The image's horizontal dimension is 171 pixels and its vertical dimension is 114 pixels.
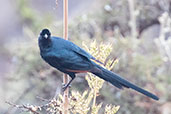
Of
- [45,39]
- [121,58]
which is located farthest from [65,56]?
[121,58]

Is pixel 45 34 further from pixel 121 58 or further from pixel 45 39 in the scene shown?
pixel 121 58

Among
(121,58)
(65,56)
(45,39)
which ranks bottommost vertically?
(121,58)

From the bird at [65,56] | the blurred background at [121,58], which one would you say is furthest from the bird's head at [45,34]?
the blurred background at [121,58]

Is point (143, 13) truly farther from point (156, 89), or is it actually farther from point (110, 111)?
point (110, 111)

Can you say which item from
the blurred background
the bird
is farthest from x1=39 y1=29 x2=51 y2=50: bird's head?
the blurred background

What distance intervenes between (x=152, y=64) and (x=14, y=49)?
2008 millimetres

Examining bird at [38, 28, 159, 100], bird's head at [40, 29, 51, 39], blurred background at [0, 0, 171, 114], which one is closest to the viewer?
bird's head at [40, 29, 51, 39]

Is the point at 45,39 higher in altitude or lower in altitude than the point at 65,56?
higher

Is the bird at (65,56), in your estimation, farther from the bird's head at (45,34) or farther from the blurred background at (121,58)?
the blurred background at (121,58)

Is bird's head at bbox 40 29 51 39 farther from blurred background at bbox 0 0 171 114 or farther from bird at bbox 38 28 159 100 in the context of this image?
blurred background at bbox 0 0 171 114

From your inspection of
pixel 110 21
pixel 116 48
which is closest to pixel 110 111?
pixel 116 48

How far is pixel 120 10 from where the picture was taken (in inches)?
211

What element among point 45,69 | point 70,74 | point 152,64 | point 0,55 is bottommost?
point 0,55

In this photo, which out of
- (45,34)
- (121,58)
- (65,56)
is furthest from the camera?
(121,58)
